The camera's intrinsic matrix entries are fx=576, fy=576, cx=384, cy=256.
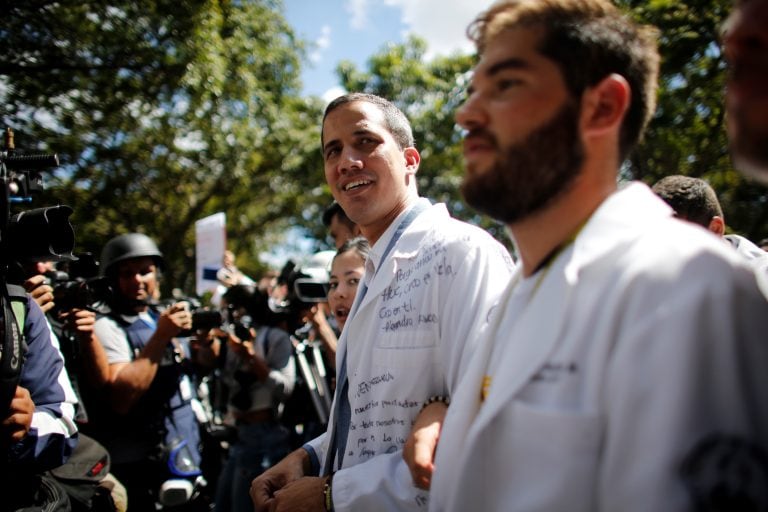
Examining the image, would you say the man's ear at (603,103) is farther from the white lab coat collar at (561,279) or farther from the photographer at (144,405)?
the photographer at (144,405)

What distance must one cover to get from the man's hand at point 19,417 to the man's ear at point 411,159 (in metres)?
1.82

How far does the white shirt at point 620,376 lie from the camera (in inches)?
34.7

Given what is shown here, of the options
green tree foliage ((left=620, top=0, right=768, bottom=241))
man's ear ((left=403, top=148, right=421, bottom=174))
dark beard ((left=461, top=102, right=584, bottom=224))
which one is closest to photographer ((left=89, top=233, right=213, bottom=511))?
man's ear ((left=403, top=148, right=421, bottom=174))

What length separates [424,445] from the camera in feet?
5.09

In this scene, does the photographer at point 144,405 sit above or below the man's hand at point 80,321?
below

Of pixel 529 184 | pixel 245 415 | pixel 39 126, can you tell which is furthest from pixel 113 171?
pixel 529 184

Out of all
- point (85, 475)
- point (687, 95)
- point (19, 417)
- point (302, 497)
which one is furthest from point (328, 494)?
point (687, 95)

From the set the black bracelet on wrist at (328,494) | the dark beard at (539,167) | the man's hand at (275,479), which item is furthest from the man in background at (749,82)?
the man's hand at (275,479)

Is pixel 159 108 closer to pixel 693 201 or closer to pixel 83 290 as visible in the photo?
pixel 83 290

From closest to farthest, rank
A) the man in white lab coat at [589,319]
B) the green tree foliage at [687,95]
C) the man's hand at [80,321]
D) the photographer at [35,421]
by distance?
the man in white lab coat at [589,319] → the photographer at [35,421] → the man's hand at [80,321] → the green tree foliage at [687,95]

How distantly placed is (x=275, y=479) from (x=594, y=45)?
1.73 metres

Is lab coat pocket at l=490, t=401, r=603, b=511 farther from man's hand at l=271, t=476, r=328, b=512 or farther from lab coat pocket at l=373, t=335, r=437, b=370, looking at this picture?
man's hand at l=271, t=476, r=328, b=512

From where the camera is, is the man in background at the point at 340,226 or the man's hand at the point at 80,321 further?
the man in background at the point at 340,226

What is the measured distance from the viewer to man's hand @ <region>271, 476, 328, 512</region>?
180cm
